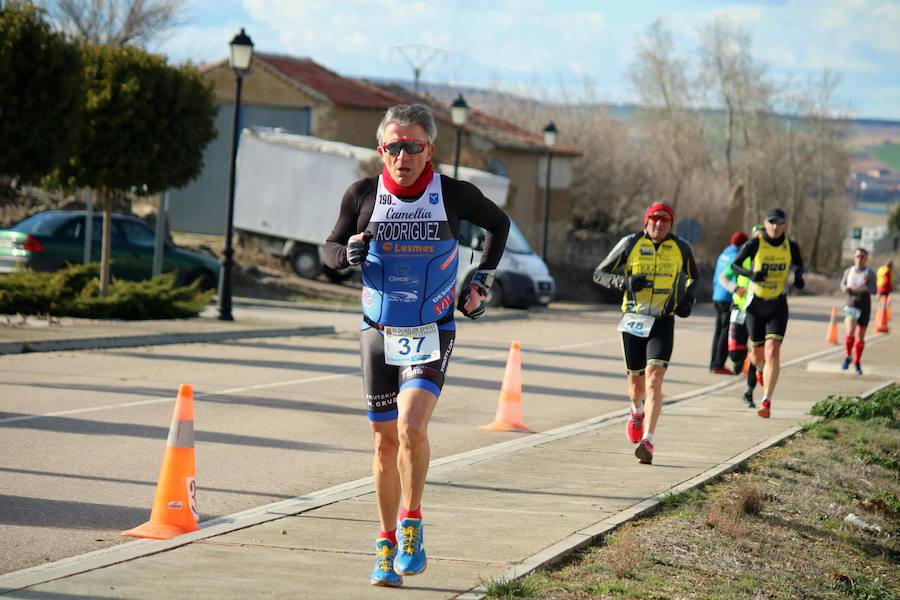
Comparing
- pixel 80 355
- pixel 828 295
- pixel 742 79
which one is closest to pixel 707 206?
pixel 828 295

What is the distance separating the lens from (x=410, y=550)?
6039 mm

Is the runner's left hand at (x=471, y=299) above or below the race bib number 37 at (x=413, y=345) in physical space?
above

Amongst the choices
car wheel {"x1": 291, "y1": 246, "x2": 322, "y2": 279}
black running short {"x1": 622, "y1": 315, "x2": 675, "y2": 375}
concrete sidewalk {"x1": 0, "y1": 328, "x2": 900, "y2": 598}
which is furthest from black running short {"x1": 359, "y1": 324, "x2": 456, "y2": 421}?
car wheel {"x1": 291, "y1": 246, "x2": 322, "y2": 279}

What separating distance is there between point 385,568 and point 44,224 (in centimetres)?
2111

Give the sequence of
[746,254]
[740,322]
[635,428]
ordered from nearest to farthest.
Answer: [635,428]
[746,254]
[740,322]

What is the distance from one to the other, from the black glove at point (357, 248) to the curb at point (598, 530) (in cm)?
153

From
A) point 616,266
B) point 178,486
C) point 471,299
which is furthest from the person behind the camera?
point 616,266

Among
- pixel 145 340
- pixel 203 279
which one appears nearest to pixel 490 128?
pixel 203 279

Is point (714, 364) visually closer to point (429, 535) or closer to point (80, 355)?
point (80, 355)

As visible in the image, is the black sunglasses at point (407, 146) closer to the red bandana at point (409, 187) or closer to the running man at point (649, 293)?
the red bandana at point (409, 187)

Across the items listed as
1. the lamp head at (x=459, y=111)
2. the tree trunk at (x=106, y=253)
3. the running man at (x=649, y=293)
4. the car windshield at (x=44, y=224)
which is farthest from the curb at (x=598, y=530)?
the lamp head at (x=459, y=111)

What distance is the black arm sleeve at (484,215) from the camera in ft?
20.6

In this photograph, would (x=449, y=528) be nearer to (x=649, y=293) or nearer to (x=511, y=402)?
(x=649, y=293)

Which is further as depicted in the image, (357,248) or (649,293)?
(649,293)
